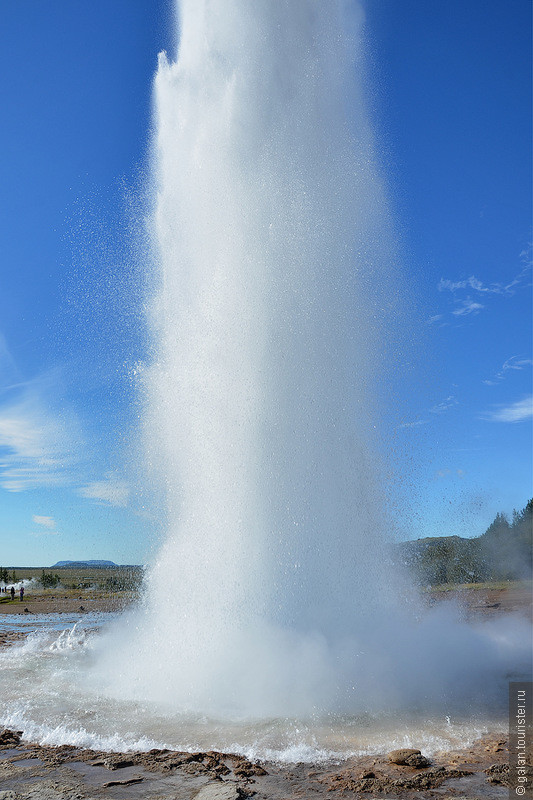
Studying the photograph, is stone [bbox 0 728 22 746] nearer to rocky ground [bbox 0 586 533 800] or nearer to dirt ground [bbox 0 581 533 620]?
rocky ground [bbox 0 586 533 800]

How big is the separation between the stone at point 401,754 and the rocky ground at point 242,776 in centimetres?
1

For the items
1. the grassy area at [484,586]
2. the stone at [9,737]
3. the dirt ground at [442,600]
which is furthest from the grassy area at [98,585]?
the grassy area at [484,586]

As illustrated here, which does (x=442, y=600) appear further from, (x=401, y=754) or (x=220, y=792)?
(x=220, y=792)

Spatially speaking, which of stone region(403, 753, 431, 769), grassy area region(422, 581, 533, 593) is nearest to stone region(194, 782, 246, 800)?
stone region(403, 753, 431, 769)

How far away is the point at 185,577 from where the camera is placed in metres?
12.4

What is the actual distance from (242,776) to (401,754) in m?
2.10

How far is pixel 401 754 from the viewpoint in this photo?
713 cm

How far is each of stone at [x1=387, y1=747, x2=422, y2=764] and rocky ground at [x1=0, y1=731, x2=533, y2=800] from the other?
0.04ft

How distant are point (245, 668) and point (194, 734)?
2015mm

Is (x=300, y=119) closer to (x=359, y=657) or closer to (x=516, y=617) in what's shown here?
(x=359, y=657)

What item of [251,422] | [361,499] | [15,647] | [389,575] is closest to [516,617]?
[389,575]

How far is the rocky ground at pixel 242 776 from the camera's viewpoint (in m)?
6.29

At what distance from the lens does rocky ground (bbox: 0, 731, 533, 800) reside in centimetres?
629

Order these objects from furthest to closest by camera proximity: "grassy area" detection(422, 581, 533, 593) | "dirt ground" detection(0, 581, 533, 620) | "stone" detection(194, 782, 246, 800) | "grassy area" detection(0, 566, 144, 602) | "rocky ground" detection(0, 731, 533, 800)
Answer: "grassy area" detection(422, 581, 533, 593), "dirt ground" detection(0, 581, 533, 620), "grassy area" detection(0, 566, 144, 602), "rocky ground" detection(0, 731, 533, 800), "stone" detection(194, 782, 246, 800)
